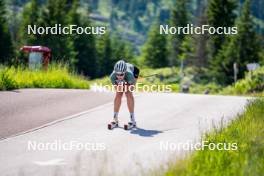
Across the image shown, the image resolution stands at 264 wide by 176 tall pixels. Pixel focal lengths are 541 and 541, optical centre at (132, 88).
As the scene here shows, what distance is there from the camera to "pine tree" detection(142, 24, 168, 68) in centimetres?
9200

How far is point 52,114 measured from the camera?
14258mm

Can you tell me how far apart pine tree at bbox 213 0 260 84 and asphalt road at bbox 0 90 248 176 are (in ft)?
156

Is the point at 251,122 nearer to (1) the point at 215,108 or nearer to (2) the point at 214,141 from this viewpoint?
(2) the point at 214,141

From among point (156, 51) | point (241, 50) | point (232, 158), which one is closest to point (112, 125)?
point (232, 158)

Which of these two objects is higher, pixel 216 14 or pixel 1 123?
pixel 216 14

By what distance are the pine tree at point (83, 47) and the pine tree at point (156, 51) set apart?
11.1 m

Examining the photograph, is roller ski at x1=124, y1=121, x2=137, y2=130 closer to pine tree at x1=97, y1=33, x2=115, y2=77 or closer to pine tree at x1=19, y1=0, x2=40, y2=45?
pine tree at x1=19, y1=0, x2=40, y2=45

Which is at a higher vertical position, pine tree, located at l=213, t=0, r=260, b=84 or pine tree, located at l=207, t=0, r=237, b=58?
pine tree, located at l=207, t=0, r=237, b=58

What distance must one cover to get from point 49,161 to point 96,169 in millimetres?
1211

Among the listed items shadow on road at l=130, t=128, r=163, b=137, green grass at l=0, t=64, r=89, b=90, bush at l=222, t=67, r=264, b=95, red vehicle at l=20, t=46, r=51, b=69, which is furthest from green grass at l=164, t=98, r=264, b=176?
bush at l=222, t=67, r=264, b=95

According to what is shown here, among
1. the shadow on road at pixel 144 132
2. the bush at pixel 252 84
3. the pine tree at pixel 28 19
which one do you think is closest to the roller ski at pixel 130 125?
the shadow on road at pixel 144 132

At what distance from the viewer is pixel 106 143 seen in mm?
10625

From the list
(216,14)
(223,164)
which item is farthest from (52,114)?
(216,14)

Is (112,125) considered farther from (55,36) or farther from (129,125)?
(55,36)
